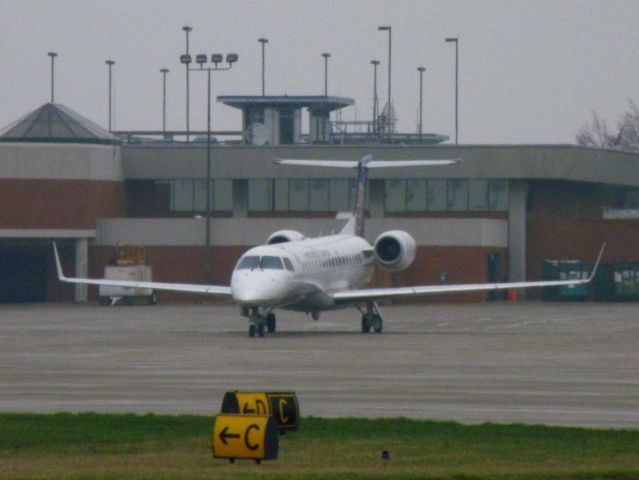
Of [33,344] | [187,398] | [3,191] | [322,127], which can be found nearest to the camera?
[187,398]

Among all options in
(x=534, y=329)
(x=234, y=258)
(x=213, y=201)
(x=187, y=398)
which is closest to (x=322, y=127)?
(x=213, y=201)

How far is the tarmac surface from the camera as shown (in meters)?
28.7

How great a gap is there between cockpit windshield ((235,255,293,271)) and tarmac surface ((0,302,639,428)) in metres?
2.15

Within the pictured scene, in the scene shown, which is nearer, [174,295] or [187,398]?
[187,398]

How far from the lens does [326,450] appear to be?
21797 mm

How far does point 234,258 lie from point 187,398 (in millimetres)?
54160

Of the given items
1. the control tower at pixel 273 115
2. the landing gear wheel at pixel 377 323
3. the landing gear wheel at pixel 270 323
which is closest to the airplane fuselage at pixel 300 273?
the landing gear wheel at pixel 270 323

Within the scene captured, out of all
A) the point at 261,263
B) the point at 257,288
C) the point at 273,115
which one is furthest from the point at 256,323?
the point at 273,115

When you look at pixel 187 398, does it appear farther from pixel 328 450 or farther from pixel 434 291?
pixel 434 291

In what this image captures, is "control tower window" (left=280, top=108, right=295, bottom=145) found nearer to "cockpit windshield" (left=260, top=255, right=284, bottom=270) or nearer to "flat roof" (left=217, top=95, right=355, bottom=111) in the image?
"flat roof" (left=217, top=95, right=355, bottom=111)

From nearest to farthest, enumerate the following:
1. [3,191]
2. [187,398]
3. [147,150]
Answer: [187,398], [3,191], [147,150]

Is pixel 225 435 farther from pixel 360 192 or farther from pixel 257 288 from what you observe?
pixel 360 192

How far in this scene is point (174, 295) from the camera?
275ft

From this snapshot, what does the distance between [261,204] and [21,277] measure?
1348 centimetres
